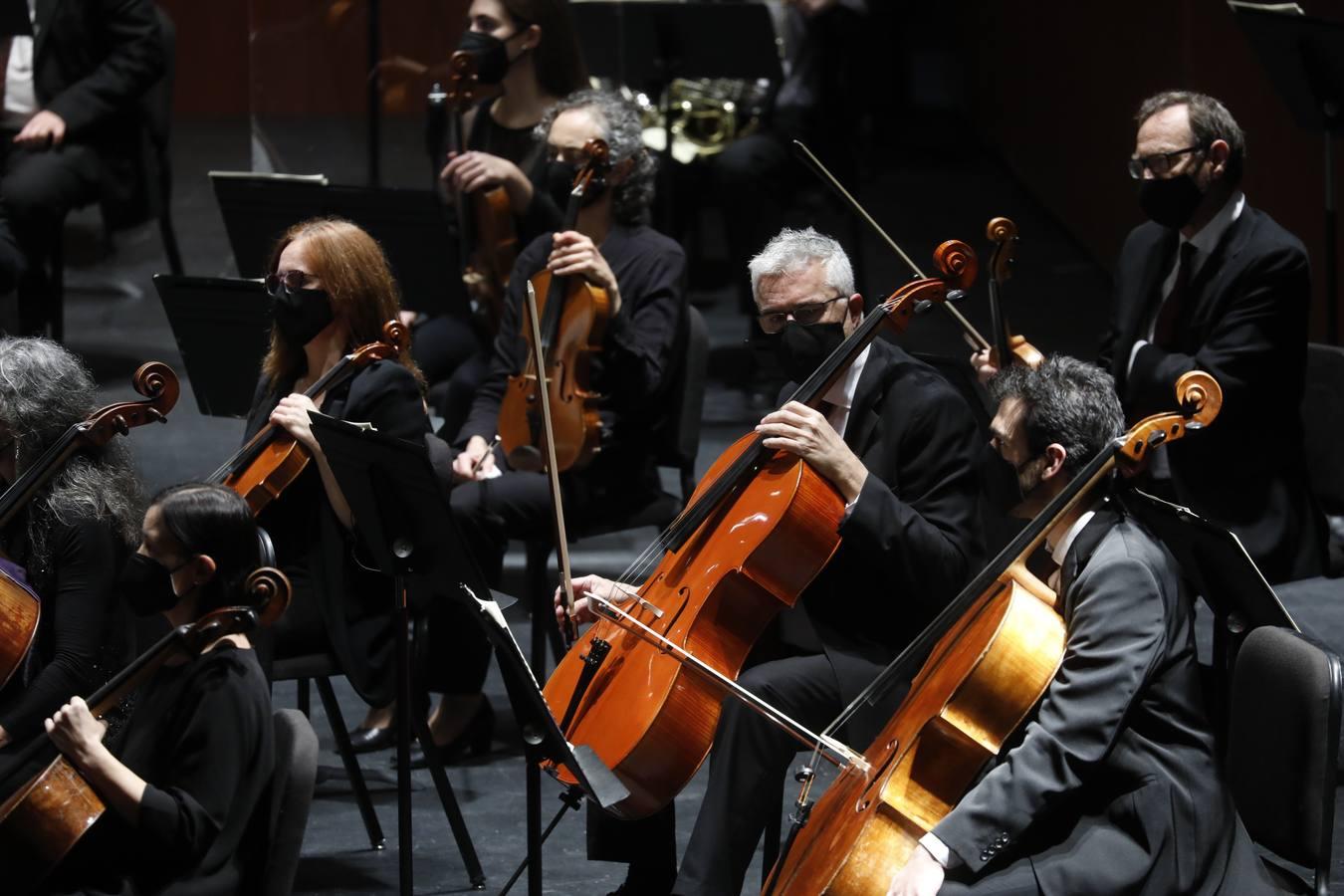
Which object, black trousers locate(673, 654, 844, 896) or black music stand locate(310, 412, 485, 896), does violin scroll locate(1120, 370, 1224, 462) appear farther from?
black music stand locate(310, 412, 485, 896)

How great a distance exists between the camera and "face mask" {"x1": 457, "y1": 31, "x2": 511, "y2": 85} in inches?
181

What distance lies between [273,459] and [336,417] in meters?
0.18

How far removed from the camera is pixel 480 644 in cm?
399

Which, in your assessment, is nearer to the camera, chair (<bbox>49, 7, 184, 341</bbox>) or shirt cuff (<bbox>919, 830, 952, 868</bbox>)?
shirt cuff (<bbox>919, 830, 952, 868</bbox>)

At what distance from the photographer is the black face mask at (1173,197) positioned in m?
3.67

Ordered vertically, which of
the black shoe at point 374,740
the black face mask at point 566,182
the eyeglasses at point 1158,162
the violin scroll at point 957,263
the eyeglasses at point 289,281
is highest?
the violin scroll at point 957,263

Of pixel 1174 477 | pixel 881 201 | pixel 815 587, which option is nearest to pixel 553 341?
pixel 815 587

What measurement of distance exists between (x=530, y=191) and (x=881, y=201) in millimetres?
3162

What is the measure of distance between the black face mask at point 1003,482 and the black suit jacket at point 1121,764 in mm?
198

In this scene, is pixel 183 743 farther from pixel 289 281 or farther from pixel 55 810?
pixel 289 281

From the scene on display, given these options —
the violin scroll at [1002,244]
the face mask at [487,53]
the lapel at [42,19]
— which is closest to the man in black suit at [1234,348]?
the violin scroll at [1002,244]

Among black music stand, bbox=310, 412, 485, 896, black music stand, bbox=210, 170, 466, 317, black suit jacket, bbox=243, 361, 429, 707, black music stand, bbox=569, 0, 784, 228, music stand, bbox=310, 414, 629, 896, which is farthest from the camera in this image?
black music stand, bbox=569, 0, 784, 228

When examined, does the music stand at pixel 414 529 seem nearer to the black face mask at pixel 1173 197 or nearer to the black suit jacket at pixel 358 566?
the black suit jacket at pixel 358 566

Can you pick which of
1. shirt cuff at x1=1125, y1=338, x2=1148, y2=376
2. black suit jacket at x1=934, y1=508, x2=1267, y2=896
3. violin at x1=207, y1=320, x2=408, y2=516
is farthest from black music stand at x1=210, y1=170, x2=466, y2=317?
black suit jacket at x1=934, y1=508, x2=1267, y2=896
